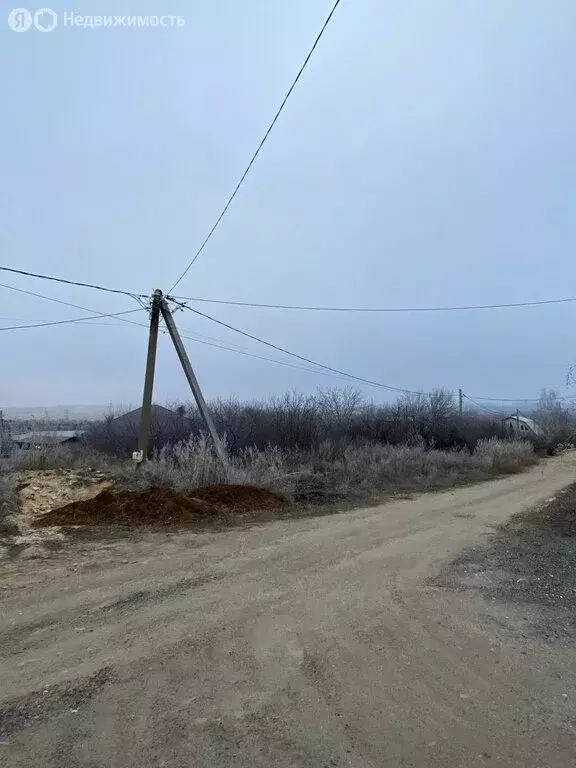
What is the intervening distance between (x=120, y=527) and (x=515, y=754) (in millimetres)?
7773

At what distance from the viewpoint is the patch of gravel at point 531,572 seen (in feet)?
17.2

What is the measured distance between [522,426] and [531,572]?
5078 centimetres

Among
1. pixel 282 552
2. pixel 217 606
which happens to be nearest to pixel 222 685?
pixel 217 606

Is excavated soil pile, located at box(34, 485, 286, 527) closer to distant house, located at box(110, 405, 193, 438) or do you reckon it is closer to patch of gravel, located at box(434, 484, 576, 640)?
patch of gravel, located at box(434, 484, 576, 640)

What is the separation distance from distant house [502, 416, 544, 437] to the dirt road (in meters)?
42.6

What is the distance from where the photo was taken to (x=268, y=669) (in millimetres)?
3957

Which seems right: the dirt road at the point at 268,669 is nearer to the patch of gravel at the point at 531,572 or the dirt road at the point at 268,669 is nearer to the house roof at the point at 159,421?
the patch of gravel at the point at 531,572

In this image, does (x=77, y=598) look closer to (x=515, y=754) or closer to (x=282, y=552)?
(x=282, y=552)

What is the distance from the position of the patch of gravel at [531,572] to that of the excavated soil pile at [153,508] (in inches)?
199

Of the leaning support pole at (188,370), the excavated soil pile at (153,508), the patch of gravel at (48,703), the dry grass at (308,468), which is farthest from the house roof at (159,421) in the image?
the patch of gravel at (48,703)

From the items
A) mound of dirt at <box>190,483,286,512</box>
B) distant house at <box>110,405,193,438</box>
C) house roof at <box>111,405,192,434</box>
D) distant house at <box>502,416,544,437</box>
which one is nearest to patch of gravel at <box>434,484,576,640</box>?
mound of dirt at <box>190,483,286,512</box>

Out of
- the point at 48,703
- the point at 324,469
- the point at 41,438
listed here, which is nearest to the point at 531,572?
the point at 48,703

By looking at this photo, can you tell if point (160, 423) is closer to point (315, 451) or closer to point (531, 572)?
point (315, 451)

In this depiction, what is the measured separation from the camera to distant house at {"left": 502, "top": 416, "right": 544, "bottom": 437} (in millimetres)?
46469
